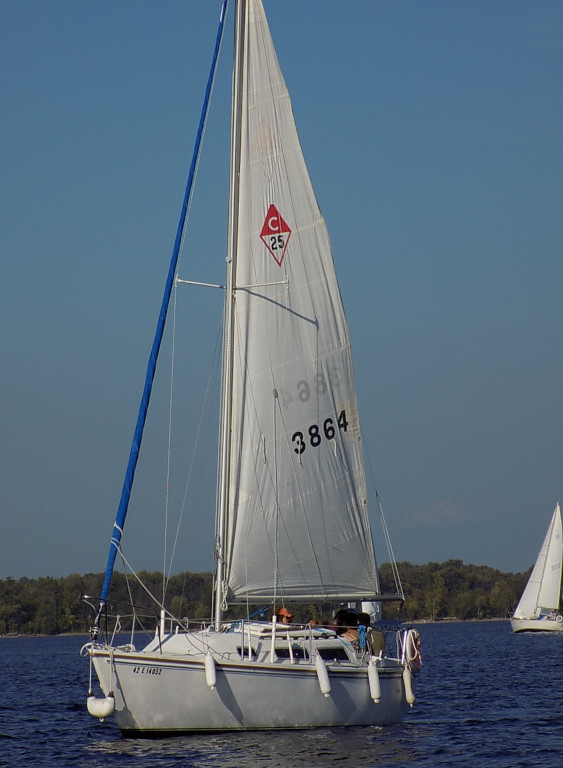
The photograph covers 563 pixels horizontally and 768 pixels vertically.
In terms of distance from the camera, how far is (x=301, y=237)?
26.0 metres

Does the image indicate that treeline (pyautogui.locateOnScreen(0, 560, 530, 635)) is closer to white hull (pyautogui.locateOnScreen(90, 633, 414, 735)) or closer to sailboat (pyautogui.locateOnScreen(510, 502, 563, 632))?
sailboat (pyautogui.locateOnScreen(510, 502, 563, 632))

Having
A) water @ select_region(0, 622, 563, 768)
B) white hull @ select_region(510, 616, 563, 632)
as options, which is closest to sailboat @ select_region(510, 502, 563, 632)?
white hull @ select_region(510, 616, 563, 632)

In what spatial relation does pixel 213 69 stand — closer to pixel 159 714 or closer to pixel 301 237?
pixel 301 237

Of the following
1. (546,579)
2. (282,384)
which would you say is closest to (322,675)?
(282,384)

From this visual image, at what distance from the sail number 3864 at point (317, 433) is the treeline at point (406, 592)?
8274 centimetres

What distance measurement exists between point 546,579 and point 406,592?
51.0 metres

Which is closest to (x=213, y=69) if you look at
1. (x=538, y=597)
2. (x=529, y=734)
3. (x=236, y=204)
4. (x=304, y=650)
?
(x=236, y=204)

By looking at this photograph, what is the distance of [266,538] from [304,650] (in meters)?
2.80

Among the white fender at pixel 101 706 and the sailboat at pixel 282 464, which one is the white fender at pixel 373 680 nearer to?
the sailboat at pixel 282 464

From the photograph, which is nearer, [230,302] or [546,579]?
[230,302]

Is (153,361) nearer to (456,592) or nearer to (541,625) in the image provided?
(541,625)

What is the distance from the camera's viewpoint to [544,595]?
298ft

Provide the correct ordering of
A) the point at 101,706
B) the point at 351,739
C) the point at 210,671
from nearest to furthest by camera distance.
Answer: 1. the point at 210,671
2. the point at 101,706
3. the point at 351,739

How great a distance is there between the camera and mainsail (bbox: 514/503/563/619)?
91.0 m
